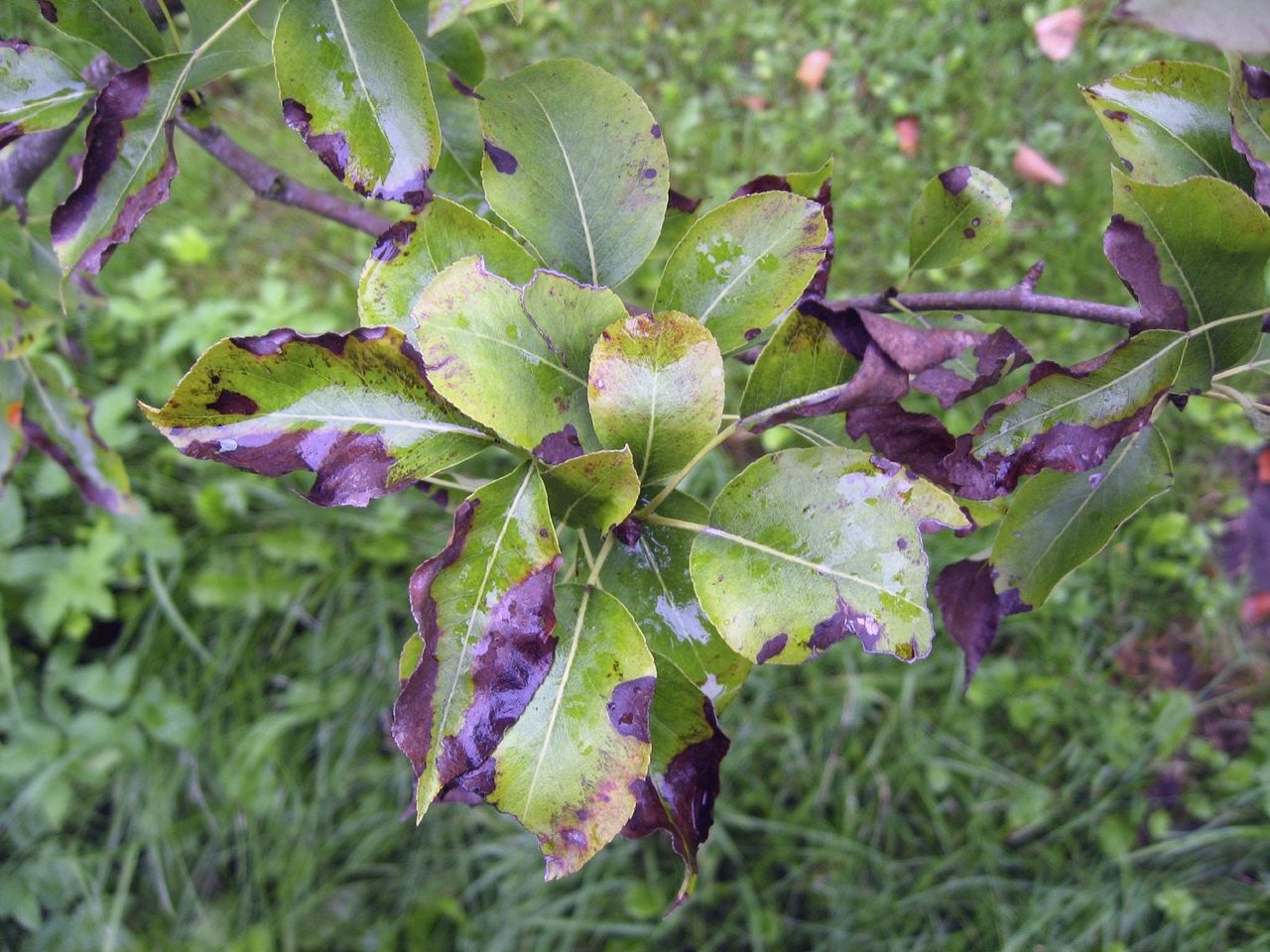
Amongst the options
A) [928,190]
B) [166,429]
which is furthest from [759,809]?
[166,429]

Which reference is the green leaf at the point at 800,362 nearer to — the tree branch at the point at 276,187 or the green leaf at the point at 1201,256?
the green leaf at the point at 1201,256

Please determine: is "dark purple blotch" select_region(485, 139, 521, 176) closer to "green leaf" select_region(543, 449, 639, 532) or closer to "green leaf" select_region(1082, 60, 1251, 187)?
"green leaf" select_region(543, 449, 639, 532)

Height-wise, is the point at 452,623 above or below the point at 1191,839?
above

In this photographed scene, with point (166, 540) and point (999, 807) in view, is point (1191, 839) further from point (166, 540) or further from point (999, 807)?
point (166, 540)

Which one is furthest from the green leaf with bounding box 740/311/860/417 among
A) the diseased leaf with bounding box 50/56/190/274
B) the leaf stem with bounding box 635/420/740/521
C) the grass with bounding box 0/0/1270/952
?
the grass with bounding box 0/0/1270/952

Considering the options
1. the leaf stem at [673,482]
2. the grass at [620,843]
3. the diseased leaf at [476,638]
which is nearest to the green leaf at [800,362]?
the leaf stem at [673,482]

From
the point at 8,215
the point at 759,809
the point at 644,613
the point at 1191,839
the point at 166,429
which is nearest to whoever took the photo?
the point at 166,429
